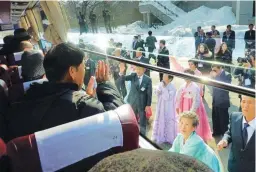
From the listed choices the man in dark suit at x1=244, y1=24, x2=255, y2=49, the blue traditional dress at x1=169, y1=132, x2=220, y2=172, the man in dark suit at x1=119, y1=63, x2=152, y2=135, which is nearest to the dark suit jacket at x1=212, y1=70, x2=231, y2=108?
the blue traditional dress at x1=169, y1=132, x2=220, y2=172

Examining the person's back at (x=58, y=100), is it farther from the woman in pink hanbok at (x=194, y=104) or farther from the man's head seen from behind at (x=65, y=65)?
the woman in pink hanbok at (x=194, y=104)

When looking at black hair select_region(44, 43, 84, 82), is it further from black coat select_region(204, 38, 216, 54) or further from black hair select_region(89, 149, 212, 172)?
black coat select_region(204, 38, 216, 54)

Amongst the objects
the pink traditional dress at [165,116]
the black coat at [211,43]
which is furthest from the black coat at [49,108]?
the black coat at [211,43]

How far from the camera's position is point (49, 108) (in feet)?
3.81

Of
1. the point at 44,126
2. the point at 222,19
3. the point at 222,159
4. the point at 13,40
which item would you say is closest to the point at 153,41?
the point at 13,40

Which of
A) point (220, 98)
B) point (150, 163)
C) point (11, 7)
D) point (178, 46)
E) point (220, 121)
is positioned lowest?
point (178, 46)

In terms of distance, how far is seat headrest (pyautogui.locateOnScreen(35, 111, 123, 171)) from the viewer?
2.49 feet

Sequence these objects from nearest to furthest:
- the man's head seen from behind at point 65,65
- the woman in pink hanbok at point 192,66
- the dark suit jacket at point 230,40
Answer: the man's head seen from behind at point 65,65, the woman in pink hanbok at point 192,66, the dark suit jacket at point 230,40

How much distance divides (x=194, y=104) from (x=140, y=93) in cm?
101

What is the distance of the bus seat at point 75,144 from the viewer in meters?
0.73

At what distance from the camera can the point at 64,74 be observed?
4.41ft

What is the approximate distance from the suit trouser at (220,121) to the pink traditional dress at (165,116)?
1.16ft

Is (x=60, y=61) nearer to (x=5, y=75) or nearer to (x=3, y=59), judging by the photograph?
(x=5, y=75)

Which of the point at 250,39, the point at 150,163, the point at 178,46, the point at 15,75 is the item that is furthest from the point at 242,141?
the point at 178,46
